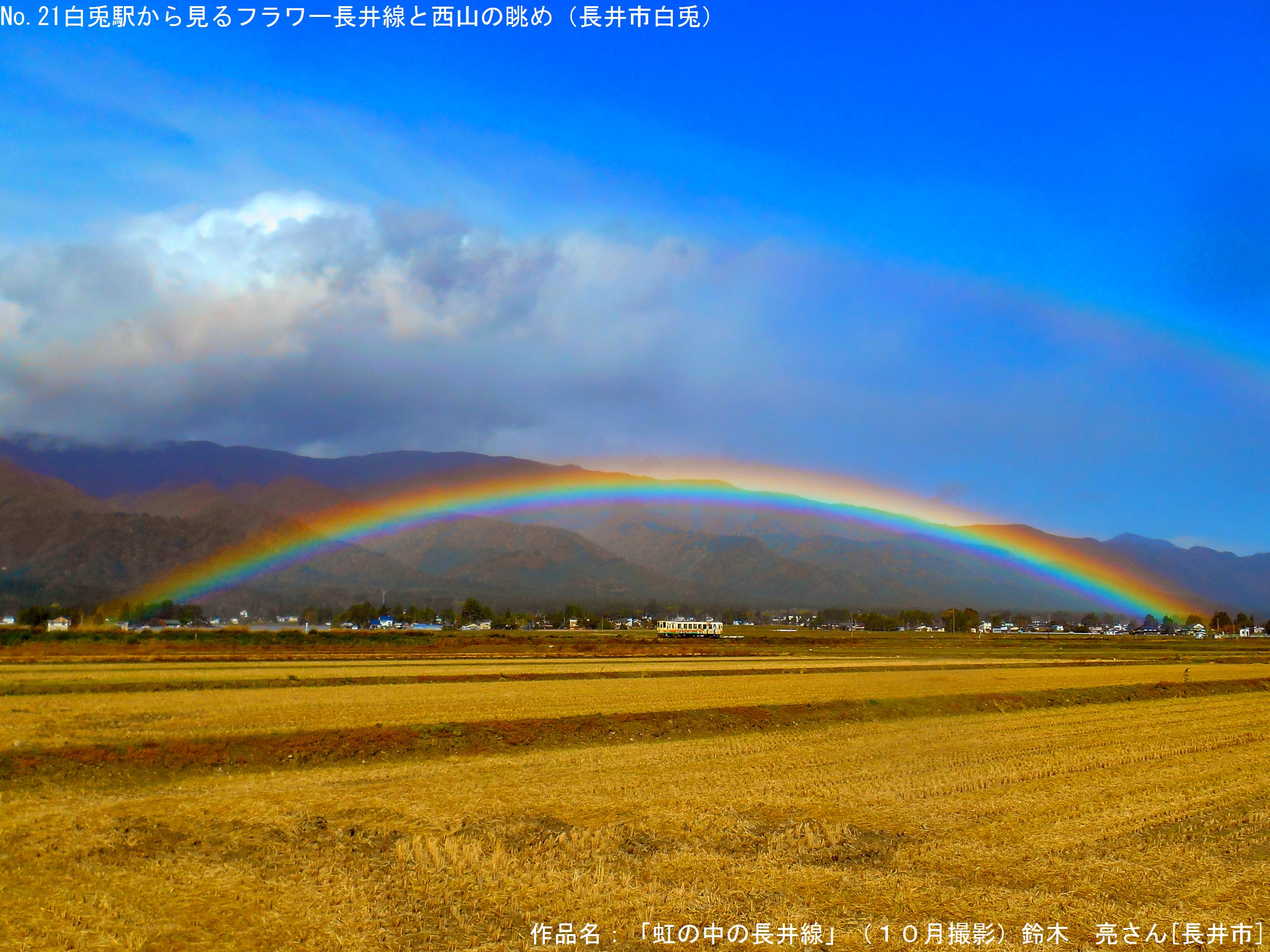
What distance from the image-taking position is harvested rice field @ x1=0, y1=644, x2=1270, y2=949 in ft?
34.9

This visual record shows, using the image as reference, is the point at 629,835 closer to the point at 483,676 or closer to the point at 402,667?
the point at 483,676

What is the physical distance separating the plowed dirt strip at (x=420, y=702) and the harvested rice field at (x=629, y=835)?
1.18ft

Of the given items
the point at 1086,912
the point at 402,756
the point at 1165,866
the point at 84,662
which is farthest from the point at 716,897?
the point at 84,662

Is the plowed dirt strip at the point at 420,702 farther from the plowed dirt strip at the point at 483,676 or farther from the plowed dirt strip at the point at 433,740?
the plowed dirt strip at the point at 483,676

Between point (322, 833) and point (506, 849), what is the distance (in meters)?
3.46

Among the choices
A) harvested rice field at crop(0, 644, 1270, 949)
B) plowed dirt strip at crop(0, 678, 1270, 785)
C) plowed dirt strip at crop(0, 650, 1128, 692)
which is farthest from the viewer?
plowed dirt strip at crop(0, 650, 1128, 692)

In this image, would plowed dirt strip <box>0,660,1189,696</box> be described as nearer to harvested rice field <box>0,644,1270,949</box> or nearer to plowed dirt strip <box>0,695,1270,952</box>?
harvested rice field <box>0,644,1270,949</box>

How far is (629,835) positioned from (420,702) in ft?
72.8

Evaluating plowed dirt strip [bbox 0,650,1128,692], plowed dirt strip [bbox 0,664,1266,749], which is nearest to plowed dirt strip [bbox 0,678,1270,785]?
plowed dirt strip [bbox 0,664,1266,749]

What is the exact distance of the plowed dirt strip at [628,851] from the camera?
1074 cm

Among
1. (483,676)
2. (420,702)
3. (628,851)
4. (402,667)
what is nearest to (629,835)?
(628,851)

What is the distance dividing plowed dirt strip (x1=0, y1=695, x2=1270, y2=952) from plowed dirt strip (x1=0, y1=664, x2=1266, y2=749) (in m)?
6.86

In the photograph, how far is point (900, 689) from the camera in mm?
40719

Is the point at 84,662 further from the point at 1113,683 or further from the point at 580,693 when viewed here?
the point at 1113,683
